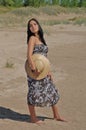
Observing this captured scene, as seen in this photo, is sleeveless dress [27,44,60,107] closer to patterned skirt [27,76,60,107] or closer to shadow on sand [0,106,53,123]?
patterned skirt [27,76,60,107]

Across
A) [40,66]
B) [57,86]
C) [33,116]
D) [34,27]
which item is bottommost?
[57,86]

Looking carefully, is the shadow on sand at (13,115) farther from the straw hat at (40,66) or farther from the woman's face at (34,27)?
the woman's face at (34,27)

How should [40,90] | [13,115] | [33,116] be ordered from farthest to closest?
[13,115] < [33,116] < [40,90]

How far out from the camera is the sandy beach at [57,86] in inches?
349

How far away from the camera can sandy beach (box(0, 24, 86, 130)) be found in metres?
8.88

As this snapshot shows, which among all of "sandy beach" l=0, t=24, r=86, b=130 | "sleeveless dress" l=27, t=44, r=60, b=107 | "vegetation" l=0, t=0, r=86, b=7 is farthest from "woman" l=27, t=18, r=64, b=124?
"vegetation" l=0, t=0, r=86, b=7

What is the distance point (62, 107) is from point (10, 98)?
56.9 inches

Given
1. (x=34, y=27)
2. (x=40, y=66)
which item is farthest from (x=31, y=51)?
(x=34, y=27)

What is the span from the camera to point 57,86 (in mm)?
13008

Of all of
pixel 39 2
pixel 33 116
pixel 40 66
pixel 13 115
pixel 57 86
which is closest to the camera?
pixel 40 66

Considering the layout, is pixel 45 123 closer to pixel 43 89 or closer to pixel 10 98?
pixel 43 89

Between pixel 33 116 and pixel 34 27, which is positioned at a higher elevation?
pixel 34 27

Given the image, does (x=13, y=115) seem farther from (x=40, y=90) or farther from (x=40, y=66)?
(x=40, y=66)

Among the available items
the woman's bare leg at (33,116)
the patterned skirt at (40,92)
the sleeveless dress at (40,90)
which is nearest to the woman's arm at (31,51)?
the sleeveless dress at (40,90)
